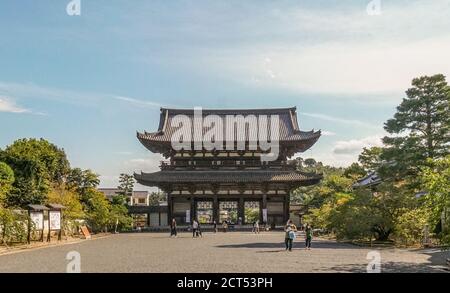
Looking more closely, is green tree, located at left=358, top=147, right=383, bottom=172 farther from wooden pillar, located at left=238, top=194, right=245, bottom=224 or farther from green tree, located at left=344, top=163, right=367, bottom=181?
wooden pillar, located at left=238, top=194, right=245, bottom=224

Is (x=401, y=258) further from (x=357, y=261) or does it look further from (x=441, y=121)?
(x=441, y=121)

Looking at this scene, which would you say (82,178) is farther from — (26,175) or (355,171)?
(355,171)

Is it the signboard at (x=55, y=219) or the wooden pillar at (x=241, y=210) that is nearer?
the signboard at (x=55, y=219)

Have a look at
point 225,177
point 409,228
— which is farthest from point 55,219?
point 225,177

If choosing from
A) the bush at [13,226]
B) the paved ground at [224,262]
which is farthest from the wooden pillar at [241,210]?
the paved ground at [224,262]

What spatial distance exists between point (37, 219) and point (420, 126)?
25.5m

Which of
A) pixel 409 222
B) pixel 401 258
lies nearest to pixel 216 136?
pixel 409 222

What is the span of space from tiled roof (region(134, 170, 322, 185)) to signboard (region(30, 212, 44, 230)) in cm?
2176

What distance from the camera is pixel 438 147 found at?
104 feet

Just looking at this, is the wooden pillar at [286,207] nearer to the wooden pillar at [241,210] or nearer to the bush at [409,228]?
the wooden pillar at [241,210]

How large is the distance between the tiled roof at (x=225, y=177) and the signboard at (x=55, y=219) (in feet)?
65.3

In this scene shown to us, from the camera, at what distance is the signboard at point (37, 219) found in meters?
29.6

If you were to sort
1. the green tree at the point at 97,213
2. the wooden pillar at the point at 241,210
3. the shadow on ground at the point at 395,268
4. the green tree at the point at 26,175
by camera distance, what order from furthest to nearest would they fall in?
the wooden pillar at the point at 241,210
the green tree at the point at 97,213
the green tree at the point at 26,175
the shadow on ground at the point at 395,268

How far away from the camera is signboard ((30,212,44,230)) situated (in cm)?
2961
